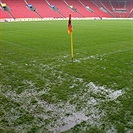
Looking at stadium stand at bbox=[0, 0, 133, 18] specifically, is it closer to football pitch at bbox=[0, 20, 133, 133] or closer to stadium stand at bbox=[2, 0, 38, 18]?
stadium stand at bbox=[2, 0, 38, 18]

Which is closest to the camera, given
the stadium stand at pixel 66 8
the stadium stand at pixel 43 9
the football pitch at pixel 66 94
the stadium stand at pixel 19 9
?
the football pitch at pixel 66 94

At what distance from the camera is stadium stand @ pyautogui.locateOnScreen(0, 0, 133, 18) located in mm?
50225

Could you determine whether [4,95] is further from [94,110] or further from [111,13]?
[111,13]

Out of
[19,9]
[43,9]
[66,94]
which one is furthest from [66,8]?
[66,94]

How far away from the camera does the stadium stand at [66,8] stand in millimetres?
50225

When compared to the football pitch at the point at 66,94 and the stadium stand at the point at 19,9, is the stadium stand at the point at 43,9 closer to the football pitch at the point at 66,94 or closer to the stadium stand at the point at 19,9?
Result: the stadium stand at the point at 19,9

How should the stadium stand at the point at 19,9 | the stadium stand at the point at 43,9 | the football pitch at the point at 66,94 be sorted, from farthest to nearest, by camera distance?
the stadium stand at the point at 43,9, the stadium stand at the point at 19,9, the football pitch at the point at 66,94

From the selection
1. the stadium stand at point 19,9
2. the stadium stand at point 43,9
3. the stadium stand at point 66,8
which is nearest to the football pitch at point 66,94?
the stadium stand at point 66,8

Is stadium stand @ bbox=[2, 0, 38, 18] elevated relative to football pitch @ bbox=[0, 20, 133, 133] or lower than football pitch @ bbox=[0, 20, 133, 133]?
elevated

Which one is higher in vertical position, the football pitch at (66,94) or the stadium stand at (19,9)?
the stadium stand at (19,9)

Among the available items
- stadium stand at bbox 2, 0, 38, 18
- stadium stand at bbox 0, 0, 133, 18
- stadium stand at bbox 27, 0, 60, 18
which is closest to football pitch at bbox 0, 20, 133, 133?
stadium stand at bbox 0, 0, 133, 18

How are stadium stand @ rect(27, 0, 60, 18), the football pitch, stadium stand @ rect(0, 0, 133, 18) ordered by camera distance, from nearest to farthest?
1. the football pitch
2. stadium stand @ rect(0, 0, 133, 18)
3. stadium stand @ rect(27, 0, 60, 18)

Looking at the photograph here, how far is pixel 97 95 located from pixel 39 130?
2.33 meters

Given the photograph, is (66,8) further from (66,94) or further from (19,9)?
(66,94)
